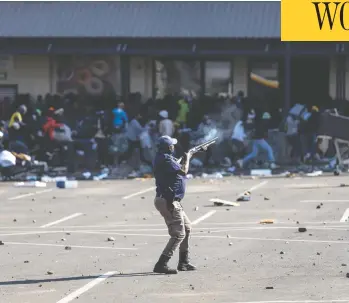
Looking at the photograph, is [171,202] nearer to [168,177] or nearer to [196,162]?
[168,177]

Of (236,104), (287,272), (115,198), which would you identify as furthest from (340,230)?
(236,104)

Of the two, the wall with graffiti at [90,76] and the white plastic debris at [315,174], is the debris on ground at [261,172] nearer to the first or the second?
the white plastic debris at [315,174]

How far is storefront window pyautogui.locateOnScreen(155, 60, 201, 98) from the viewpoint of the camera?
116 feet

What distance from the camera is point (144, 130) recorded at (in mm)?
29859

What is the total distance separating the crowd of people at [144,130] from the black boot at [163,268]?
16.3 meters

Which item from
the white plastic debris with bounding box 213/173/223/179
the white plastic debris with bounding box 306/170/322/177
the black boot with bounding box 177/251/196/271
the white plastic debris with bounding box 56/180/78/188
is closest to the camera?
the black boot with bounding box 177/251/196/271

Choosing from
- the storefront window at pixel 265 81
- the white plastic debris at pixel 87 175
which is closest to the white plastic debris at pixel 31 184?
the white plastic debris at pixel 87 175

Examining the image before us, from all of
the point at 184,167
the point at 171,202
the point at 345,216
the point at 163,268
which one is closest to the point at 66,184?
the point at 345,216

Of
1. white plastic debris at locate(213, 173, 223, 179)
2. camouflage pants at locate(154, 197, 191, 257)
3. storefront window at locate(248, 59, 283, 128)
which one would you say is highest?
storefront window at locate(248, 59, 283, 128)

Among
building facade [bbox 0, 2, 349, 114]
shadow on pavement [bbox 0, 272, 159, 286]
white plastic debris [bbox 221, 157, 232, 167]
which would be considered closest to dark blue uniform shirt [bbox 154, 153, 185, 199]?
shadow on pavement [bbox 0, 272, 159, 286]

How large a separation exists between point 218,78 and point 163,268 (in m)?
23.0

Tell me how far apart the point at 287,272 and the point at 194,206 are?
8544 millimetres

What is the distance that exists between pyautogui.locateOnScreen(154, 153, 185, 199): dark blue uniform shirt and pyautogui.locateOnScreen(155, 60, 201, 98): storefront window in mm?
22236

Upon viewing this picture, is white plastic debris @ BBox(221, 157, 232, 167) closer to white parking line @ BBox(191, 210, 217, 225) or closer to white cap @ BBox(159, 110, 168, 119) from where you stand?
white cap @ BBox(159, 110, 168, 119)
